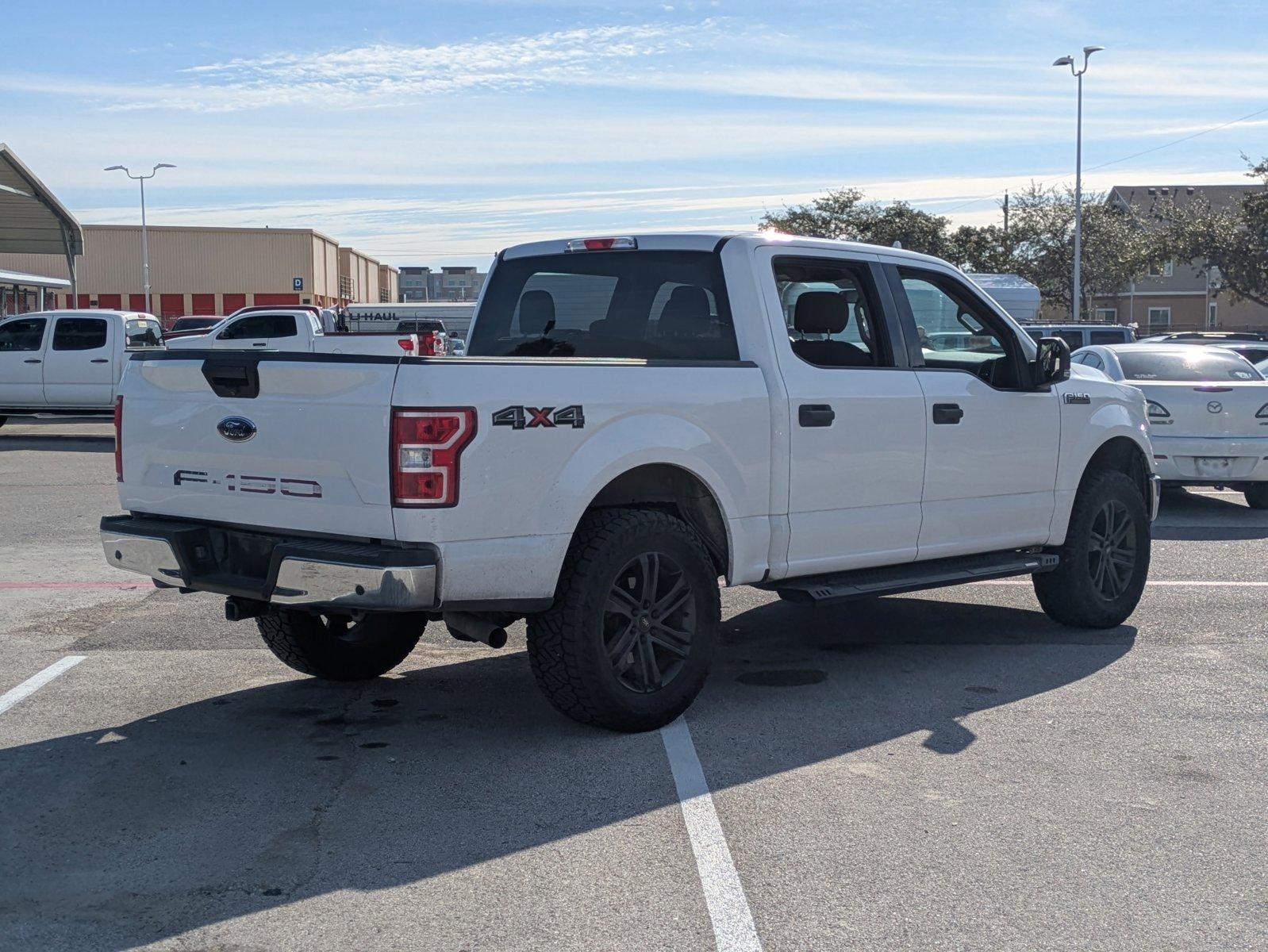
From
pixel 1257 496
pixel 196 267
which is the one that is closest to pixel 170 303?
pixel 196 267

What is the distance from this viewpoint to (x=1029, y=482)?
7.68 m

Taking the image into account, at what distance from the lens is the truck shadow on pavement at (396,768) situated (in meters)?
4.36

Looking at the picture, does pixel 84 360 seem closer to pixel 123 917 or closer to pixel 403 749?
pixel 403 749

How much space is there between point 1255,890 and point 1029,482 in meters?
3.60

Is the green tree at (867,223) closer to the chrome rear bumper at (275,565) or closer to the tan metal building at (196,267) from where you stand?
the tan metal building at (196,267)

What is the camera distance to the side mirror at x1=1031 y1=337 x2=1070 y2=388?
762 cm

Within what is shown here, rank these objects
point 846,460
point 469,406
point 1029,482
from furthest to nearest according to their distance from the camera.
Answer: point 1029,482 < point 846,460 < point 469,406

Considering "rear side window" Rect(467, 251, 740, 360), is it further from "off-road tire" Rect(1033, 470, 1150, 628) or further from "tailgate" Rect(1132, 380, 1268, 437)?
"tailgate" Rect(1132, 380, 1268, 437)

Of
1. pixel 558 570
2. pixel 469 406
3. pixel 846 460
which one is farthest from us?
pixel 846 460

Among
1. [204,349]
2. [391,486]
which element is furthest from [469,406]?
[204,349]

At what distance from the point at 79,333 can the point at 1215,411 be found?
17162 mm

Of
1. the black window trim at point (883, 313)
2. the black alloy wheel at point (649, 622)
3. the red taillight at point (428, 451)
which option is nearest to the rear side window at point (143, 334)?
the black window trim at point (883, 313)

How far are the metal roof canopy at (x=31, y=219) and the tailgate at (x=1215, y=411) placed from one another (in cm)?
2485

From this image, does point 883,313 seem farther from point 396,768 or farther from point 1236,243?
point 1236,243
